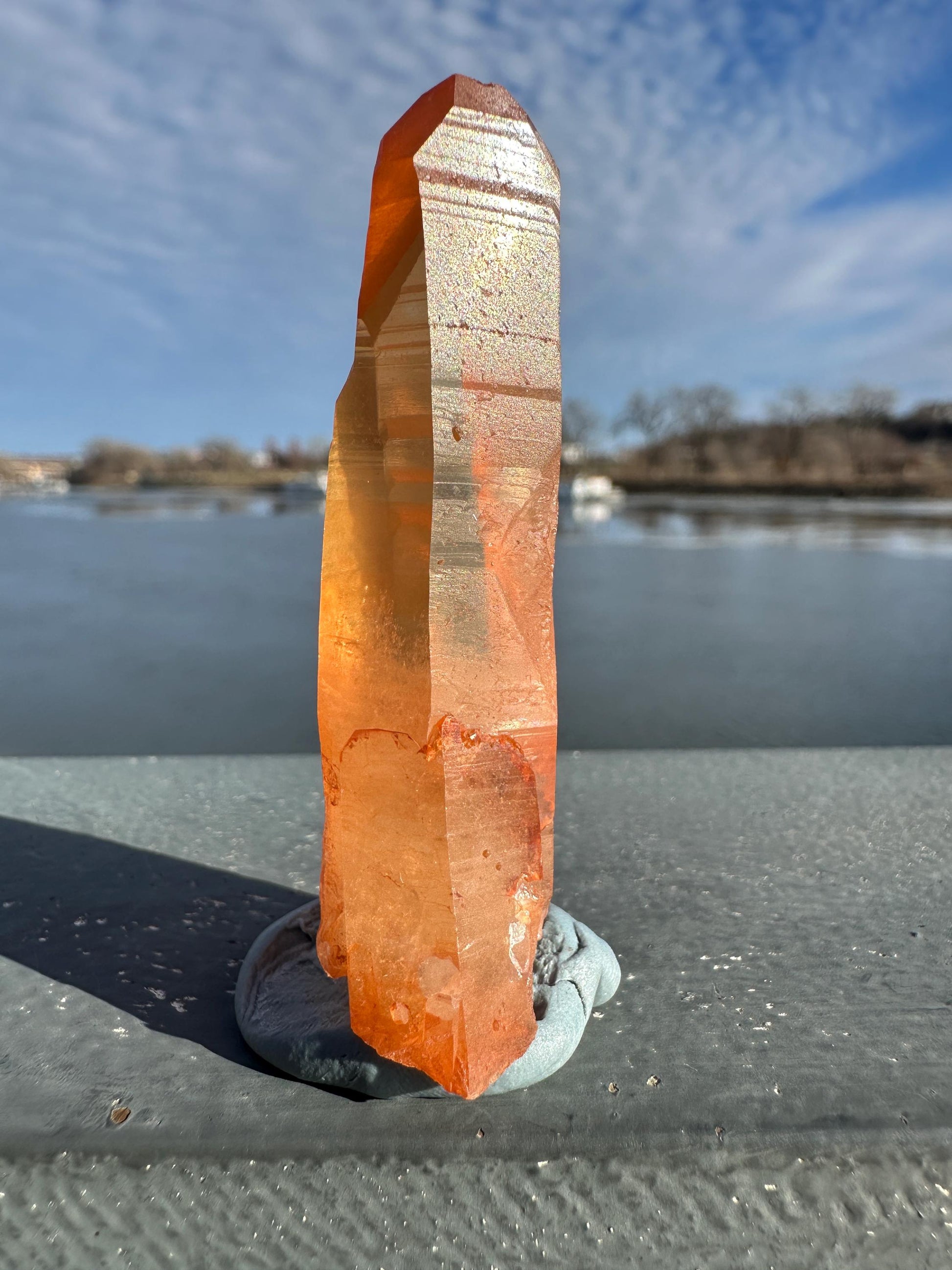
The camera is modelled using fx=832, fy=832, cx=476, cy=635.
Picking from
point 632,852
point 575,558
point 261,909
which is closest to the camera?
point 261,909

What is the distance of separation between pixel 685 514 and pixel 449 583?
2253 centimetres

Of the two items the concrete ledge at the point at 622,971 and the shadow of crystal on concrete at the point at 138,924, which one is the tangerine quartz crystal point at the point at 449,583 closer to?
the concrete ledge at the point at 622,971

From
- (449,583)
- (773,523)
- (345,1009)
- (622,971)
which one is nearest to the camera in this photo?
(449,583)

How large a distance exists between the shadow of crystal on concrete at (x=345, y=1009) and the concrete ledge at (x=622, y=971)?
0.11 feet

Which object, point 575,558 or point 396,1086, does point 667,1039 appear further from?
point 575,558

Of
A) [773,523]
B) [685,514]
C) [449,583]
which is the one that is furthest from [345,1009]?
[685,514]

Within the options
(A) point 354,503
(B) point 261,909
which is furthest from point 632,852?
(A) point 354,503

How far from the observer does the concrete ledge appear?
1.36 meters

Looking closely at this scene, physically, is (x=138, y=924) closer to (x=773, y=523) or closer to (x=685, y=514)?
(x=773, y=523)

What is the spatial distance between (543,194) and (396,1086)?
1.52 metres

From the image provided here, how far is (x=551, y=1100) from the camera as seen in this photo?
142 cm

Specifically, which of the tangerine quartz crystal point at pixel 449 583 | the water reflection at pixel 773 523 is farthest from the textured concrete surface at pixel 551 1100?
the water reflection at pixel 773 523

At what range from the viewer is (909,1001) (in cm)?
169

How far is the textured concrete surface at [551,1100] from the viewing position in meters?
1.23
